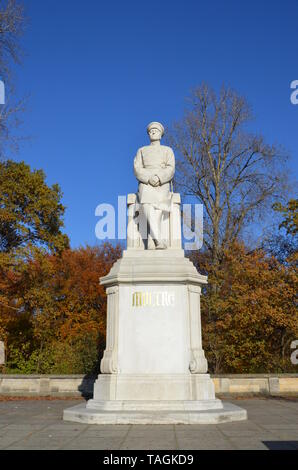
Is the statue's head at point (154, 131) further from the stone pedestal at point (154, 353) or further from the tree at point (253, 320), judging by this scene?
the tree at point (253, 320)

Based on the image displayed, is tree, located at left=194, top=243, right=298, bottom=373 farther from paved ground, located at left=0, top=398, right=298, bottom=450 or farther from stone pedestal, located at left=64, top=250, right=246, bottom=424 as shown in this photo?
paved ground, located at left=0, top=398, right=298, bottom=450

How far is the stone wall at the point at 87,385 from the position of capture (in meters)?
15.5

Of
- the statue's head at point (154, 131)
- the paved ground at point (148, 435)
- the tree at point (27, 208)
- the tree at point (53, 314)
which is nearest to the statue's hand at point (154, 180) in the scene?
the statue's head at point (154, 131)

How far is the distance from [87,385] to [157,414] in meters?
8.80

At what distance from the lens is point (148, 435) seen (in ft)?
22.2

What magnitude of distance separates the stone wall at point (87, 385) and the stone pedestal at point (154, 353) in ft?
21.3

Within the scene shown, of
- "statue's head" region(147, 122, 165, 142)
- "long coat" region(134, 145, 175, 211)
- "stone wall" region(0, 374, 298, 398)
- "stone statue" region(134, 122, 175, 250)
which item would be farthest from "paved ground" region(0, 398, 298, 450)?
"statue's head" region(147, 122, 165, 142)

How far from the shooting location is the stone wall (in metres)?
15.5

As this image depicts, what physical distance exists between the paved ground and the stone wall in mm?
6986

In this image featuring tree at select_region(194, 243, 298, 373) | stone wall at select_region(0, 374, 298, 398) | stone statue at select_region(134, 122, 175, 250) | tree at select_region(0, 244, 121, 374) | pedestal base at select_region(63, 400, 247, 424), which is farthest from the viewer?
tree at select_region(0, 244, 121, 374)

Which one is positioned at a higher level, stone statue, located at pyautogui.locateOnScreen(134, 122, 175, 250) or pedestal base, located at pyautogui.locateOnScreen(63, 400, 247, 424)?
stone statue, located at pyautogui.locateOnScreen(134, 122, 175, 250)

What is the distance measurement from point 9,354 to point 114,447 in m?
20.2
